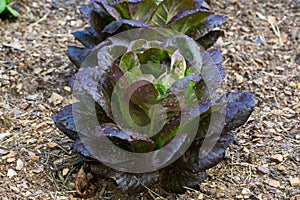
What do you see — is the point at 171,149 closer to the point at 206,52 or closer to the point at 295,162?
the point at 206,52

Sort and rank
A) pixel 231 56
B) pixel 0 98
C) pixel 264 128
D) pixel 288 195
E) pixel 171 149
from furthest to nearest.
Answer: pixel 231 56, pixel 0 98, pixel 264 128, pixel 288 195, pixel 171 149

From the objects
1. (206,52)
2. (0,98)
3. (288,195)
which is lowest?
(0,98)

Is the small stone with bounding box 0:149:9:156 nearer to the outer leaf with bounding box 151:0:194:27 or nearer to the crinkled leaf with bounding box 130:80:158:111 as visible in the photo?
the crinkled leaf with bounding box 130:80:158:111

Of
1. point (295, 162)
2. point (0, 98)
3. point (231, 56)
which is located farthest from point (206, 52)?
point (0, 98)

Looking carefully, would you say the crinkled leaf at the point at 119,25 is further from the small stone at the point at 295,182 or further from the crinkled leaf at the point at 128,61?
the small stone at the point at 295,182

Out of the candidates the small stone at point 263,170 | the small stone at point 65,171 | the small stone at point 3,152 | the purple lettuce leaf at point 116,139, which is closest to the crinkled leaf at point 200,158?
the purple lettuce leaf at point 116,139
